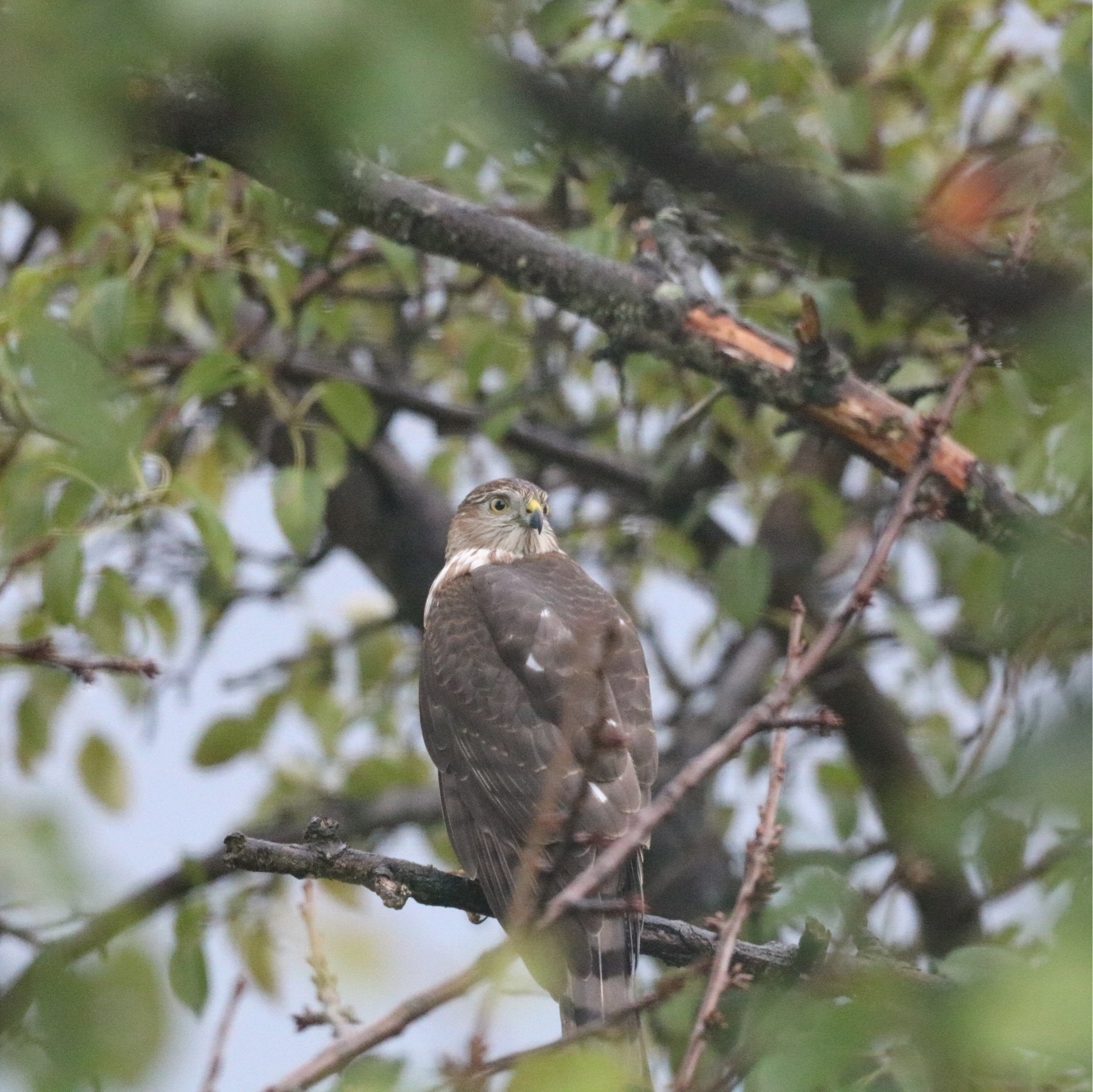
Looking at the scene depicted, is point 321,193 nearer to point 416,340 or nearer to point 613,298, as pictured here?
point 613,298

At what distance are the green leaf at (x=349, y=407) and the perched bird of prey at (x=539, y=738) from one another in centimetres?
56

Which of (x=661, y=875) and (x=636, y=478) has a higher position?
(x=636, y=478)

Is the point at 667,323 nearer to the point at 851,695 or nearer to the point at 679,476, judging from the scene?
the point at 679,476

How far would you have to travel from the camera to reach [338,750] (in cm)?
680

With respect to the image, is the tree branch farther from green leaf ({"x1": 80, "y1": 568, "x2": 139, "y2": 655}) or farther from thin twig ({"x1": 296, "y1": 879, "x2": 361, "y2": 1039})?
thin twig ({"x1": 296, "y1": 879, "x2": 361, "y2": 1039})

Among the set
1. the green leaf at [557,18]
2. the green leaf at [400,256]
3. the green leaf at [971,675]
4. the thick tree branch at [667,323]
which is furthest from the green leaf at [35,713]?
the green leaf at [971,675]

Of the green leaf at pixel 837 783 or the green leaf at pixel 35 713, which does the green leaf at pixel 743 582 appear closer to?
the green leaf at pixel 837 783

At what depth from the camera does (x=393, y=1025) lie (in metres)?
1.46

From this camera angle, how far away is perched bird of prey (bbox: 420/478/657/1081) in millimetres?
3402

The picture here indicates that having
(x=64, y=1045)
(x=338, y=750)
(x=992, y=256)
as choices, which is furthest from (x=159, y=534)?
(x=64, y=1045)

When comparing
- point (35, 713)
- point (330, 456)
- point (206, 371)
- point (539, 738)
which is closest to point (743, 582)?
point (539, 738)

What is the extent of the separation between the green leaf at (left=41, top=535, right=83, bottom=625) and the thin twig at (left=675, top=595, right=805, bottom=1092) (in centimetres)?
227

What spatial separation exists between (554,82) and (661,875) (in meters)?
4.81

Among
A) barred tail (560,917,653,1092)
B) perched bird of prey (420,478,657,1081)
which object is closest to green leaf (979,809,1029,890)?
perched bird of prey (420,478,657,1081)
